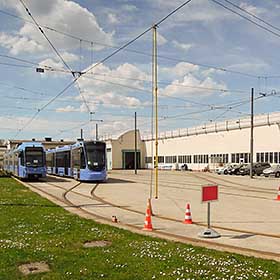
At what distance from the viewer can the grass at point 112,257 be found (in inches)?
296

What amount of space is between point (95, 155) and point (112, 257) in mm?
29123

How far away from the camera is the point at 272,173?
53969 mm

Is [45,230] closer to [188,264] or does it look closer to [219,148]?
[188,264]

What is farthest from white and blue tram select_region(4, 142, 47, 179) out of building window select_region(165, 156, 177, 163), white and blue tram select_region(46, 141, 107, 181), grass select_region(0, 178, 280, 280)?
building window select_region(165, 156, 177, 163)

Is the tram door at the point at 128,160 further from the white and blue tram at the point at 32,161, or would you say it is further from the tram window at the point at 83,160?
the tram window at the point at 83,160

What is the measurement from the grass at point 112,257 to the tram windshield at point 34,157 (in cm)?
2812

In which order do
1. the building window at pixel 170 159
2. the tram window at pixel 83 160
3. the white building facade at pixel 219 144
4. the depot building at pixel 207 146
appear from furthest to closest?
the building window at pixel 170 159
the depot building at pixel 207 146
the white building facade at pixel 219 144
the tram window at pixel 83 160

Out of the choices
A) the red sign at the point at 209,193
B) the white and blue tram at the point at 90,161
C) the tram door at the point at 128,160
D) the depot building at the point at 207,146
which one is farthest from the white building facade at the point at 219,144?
the red sign at the point at 209,193

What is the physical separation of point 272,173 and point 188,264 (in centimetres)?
4804

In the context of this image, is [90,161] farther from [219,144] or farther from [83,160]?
[219,144]

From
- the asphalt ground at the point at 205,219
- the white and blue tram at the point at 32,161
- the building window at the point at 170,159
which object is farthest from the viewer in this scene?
the building window at the point at 170,159

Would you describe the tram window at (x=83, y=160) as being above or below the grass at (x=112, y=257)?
above

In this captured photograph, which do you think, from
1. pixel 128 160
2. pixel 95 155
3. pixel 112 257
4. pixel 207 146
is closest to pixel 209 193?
pixel 112 257

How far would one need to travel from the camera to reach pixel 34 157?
1604 inches
